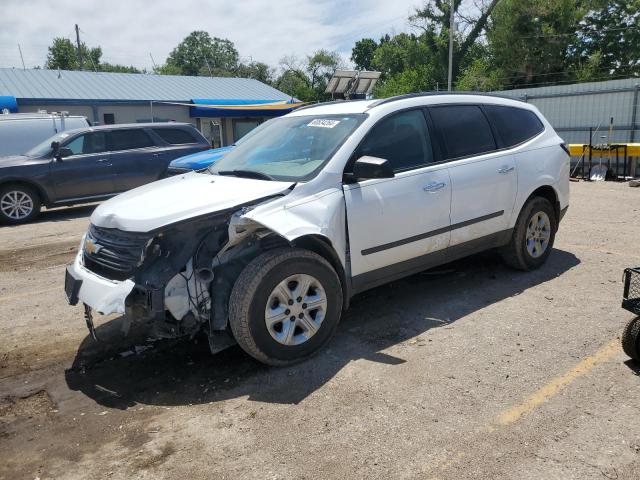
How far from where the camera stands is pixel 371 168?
154 inches

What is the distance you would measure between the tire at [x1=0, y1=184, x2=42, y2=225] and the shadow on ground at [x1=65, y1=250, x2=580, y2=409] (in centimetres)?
717

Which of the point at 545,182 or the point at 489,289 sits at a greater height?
the point at 545,182

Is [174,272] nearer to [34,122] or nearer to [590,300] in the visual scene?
[590,300]

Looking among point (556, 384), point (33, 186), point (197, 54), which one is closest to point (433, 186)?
point (556, 384)

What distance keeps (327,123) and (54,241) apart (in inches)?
240

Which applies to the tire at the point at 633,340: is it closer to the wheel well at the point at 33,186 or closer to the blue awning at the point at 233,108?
the wheel well at the point at 33,186

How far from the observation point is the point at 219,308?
11.8ft

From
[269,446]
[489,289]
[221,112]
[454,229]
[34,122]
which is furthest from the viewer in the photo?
[221,112]

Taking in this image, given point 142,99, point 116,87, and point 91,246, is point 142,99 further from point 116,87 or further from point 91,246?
point 91,246

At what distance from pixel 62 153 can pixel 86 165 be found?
1.63ft

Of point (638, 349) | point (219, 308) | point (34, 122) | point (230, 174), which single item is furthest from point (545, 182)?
point (34, 122)

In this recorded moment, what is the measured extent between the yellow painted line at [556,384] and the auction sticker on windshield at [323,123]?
2.55m

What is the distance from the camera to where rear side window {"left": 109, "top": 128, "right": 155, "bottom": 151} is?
11.5 m

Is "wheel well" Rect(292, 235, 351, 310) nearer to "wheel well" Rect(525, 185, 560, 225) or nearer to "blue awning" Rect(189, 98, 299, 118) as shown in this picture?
"wheel well" Rect(525, 185, 560, 225)
